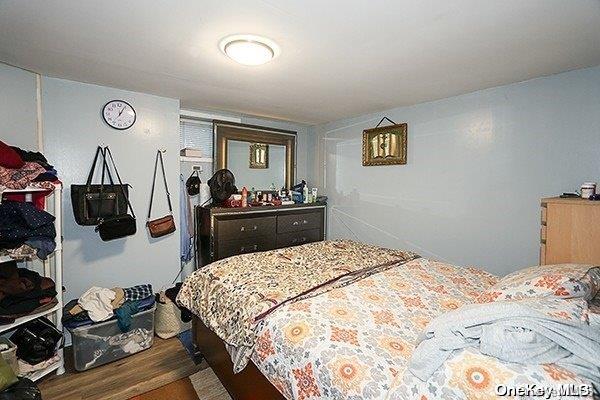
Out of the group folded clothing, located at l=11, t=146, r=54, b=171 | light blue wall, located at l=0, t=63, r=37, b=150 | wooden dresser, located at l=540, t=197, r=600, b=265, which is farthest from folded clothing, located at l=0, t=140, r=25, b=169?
wooden dresser, located at l=540, t=197, r=600, b=265

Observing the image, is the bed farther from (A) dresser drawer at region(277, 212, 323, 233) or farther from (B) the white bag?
(A) dresser drawer at region(277, 212, 323, 233)

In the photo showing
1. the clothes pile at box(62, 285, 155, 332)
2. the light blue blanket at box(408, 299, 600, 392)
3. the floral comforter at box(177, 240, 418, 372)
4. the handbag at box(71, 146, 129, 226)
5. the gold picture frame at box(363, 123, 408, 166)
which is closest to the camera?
the light blue blanket at box(408, 299, 600, 392)

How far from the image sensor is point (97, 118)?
2537mm

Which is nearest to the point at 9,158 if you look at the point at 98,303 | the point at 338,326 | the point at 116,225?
the point at 116,225

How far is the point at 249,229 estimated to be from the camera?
3.23m

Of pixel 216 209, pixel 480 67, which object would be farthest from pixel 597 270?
pixel 216 209

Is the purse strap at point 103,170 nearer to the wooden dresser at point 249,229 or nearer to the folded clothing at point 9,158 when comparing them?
the folded clothing at point 9,158

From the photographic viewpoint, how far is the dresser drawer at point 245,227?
119 inches

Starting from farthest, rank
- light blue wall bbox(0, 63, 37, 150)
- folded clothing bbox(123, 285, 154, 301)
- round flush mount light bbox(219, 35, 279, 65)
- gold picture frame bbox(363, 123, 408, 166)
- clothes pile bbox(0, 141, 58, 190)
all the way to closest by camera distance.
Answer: gold picture frame bbox(363, 123, 408, 166) → folded clothing bbox(123, 285, 154, 301) → light blue wall bbox(0, 63, 37, 150) → clothes pile bbox(0, 141, 58, 190) → round flush mount light bbox(219, 35, 279, 65)

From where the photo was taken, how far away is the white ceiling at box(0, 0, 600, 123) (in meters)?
1.35

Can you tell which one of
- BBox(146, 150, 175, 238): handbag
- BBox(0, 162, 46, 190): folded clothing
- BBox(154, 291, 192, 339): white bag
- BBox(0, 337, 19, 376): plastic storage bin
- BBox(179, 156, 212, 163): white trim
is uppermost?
BBox(179, 156, 212, 163): white trim

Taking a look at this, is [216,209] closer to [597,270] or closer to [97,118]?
[97,118]

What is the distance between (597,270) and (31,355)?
3.46 metres

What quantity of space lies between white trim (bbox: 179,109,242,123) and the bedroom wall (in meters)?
1.64
